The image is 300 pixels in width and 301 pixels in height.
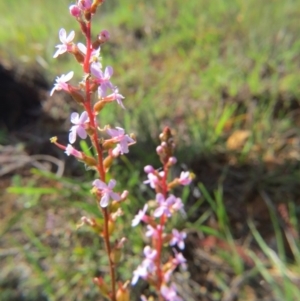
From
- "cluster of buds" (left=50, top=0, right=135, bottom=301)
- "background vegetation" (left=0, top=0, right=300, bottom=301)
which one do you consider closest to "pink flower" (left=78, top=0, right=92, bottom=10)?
"cluster of buds" (left=50, top=0, right=135, bottom=301)

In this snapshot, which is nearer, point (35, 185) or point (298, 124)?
point (35, 185)

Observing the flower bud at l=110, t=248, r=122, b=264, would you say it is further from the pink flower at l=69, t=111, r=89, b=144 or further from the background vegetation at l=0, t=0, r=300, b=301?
the background vegetation at l=0, t=0, r=300, b=301

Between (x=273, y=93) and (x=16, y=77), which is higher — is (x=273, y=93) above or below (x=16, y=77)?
below

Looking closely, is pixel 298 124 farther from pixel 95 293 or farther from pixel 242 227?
pixel 95 293

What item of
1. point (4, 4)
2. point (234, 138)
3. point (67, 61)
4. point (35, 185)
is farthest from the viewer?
point (4, 4)

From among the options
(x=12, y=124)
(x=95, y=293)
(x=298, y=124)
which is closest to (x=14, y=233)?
(x=95, y=293)

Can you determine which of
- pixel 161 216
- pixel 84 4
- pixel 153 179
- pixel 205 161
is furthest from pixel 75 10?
pixel 205 161

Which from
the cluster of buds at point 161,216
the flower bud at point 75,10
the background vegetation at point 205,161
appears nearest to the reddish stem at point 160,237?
the cluster of buds at point 161,216
